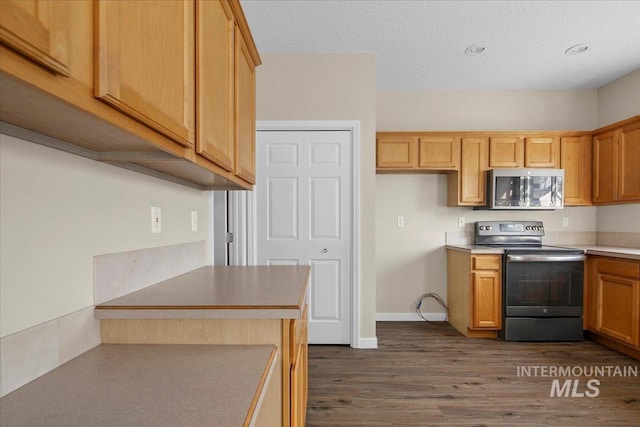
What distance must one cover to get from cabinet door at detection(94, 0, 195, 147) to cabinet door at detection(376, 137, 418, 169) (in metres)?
2.61

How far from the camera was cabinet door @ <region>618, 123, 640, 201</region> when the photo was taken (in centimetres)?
288

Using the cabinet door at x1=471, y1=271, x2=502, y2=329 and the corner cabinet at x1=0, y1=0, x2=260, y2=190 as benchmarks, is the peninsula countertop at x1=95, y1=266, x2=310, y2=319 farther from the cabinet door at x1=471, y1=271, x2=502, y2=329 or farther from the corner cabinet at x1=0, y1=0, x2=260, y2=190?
the cabinet door at x1=471, y1=271, x2=502, y2=329

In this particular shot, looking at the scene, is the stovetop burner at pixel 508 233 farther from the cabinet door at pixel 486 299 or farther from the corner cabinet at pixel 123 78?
the corner cabinet at pixel 123 78

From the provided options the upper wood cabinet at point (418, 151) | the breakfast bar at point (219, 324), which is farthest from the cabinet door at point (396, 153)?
the breakfast bar at point (219, 324)

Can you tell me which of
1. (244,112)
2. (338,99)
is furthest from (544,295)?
(244,112)

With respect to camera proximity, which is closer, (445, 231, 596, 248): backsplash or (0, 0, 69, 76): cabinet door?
(0, 0, 69, 76): cabinet door

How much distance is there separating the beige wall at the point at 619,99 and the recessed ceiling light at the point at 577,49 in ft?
3.03

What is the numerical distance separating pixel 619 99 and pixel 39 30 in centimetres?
475

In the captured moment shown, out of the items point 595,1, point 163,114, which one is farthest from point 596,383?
point 163,114

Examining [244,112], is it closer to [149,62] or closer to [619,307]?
[149,62]

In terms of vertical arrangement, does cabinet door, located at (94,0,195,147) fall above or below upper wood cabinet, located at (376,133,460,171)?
below

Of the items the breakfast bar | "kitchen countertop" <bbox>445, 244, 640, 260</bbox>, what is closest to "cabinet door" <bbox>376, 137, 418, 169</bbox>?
"kitchen countertop" <bbox>445, 244, 640, 260</bbox>

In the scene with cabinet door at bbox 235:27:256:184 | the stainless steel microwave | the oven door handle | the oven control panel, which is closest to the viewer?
cabinet door at bbox 235:27:256:184

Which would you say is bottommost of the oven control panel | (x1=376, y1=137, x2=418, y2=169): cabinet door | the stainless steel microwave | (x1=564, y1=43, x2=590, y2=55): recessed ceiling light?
the oven control panel
